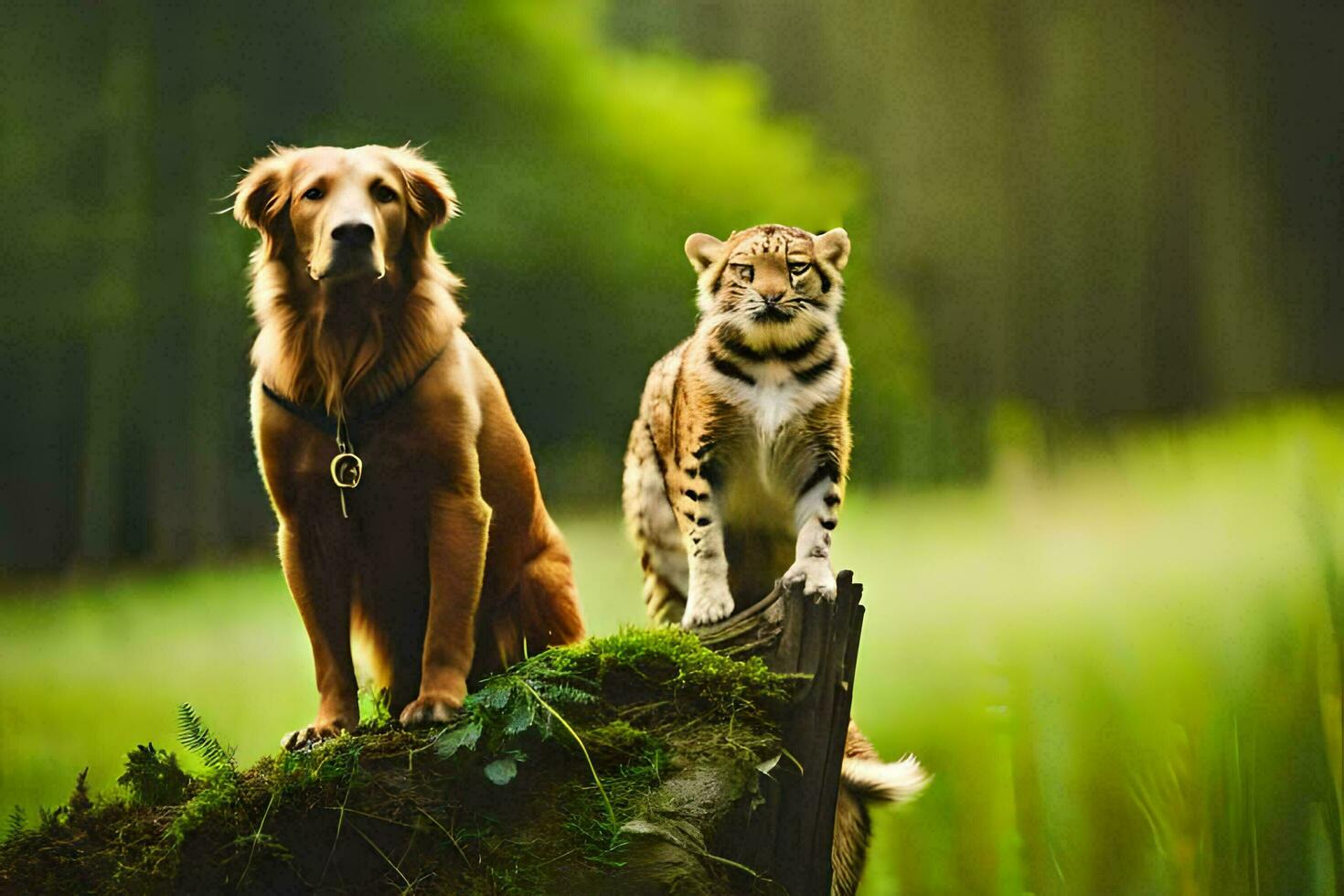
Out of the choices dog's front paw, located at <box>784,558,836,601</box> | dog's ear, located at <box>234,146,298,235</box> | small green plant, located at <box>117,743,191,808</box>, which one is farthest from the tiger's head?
small green plant, located at <box>117,743,191,808</box>

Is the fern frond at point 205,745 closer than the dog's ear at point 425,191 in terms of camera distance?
Yes

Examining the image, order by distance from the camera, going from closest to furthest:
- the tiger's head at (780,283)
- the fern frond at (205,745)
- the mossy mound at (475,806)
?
1. the mossy mound at (475,806)
2. the fern frond at (205,745)
3. the tiger's head at (780,283)

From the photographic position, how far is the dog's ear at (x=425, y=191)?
2.64 m

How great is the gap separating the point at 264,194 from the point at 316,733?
3.80 feet

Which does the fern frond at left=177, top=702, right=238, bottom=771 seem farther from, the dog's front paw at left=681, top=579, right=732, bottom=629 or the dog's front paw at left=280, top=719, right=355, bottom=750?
the dog's front paw at left=681, top=579, right=732, bottom=629

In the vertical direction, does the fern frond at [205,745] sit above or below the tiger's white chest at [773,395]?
below

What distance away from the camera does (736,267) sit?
273 centimetres

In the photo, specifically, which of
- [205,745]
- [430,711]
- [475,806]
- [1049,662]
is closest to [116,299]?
[205,745]

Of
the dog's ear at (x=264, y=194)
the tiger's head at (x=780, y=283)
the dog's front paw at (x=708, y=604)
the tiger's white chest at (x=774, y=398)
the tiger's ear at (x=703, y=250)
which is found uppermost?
the dog's ear at (x=264, y=194)

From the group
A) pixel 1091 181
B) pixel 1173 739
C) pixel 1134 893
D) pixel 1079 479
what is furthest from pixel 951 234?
pixel 1134 893

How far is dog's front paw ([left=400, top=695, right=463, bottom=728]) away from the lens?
2484mm

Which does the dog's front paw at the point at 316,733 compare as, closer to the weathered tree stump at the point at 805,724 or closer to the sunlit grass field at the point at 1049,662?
the sunlit grass field at the point at 1049,662

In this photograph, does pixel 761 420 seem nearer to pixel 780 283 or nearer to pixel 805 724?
pixel 780 283

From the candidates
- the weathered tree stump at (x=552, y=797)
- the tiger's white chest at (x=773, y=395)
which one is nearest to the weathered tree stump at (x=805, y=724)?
the weathered tree stump at (x=552, y=797)
